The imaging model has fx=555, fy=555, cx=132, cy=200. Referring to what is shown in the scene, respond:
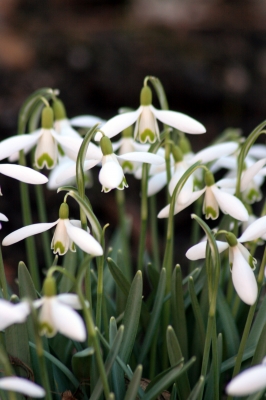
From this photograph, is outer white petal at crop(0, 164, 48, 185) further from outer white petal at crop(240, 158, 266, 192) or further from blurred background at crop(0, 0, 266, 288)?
blurred background at crop(0, 0, 266, 288)

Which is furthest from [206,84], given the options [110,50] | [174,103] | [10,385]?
[10,385]

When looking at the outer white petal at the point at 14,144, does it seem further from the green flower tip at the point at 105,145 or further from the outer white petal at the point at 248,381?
the outer white petal at the point at 248,381

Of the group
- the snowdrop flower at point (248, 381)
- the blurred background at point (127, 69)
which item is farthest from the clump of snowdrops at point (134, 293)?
the blurred background at point (127, 69)

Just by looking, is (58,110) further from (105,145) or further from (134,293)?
(134,293)

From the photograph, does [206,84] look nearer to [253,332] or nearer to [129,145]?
[129,145]

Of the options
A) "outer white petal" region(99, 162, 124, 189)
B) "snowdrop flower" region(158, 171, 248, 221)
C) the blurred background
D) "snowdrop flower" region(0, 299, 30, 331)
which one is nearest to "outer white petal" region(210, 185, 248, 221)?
"snowdrop flower" region(158, 171, 248, 221)

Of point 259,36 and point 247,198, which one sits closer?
point 247,198
